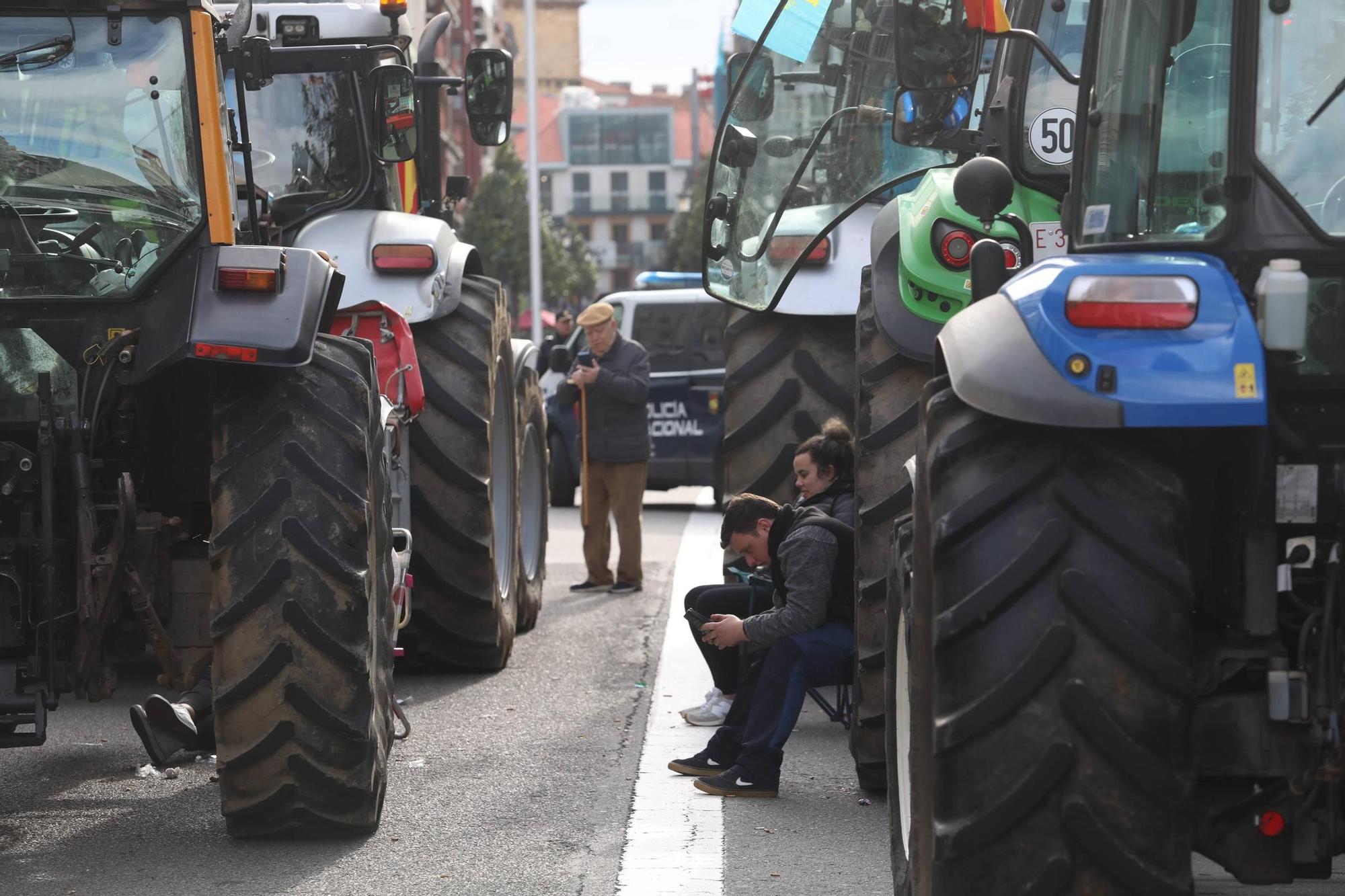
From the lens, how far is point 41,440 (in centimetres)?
538

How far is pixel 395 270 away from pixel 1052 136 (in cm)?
303

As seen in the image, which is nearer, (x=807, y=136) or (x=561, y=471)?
(x=807, y=136)

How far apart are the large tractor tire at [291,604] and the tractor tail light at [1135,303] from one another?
8.56 feet

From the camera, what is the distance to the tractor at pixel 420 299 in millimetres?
8258

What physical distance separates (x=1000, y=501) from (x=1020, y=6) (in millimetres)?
3784

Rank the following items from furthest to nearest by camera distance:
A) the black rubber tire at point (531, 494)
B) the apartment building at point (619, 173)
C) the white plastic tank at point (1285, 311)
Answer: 1. the apartment building at point (619, 173)
2. the black rubber tire at point (531, 494)
3. the white plastic tank at point (1285, 311)

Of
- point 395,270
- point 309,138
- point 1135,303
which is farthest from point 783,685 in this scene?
point 309,138

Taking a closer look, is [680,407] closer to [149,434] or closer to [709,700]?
[709,700]

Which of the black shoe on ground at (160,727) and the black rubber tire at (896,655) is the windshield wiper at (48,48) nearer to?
the black shoe on ground at (160,727)

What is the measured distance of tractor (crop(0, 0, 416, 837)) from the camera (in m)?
5.41

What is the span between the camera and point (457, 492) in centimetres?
829

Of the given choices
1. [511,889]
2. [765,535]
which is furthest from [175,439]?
[765,535]

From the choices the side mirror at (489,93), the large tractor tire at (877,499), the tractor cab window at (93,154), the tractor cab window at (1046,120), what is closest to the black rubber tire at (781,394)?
the tractor cab window at (1046,120)

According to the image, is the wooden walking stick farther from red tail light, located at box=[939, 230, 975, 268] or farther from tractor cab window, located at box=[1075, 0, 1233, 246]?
tractor cab window, located at box=[1075, 0, 1233, 246]
